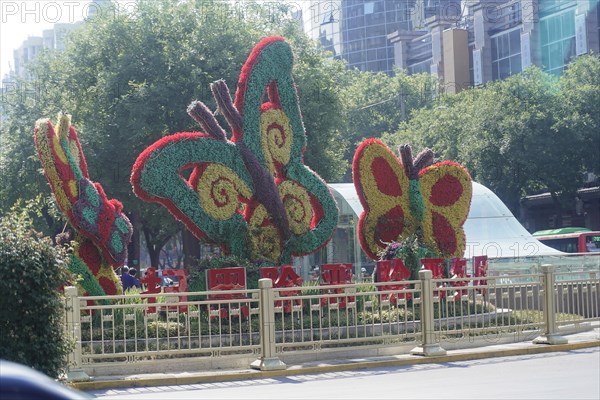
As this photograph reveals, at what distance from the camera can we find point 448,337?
16344mm

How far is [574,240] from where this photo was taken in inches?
1652

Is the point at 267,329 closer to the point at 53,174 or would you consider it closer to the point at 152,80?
the point at 53,174

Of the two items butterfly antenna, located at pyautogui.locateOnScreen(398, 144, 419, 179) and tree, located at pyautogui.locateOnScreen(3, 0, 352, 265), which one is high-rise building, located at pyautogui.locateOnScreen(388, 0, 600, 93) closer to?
tree, located at pyautogui.locateOnScreen(3, 0, 352, 265)

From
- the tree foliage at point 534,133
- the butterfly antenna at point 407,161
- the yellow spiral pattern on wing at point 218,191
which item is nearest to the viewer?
the yellow spiral pattern on wing at point 218,191

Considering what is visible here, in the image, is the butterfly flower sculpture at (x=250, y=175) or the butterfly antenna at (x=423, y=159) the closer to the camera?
the butterfly flower sculpture at (x=250, y=175)

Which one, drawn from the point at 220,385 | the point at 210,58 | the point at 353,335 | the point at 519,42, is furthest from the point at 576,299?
the point at 519,42

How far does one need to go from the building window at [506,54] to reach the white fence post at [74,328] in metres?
53.2

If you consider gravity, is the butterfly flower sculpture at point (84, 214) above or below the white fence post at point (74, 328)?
above

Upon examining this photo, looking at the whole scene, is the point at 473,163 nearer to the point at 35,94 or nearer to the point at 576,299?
the point at 35,94

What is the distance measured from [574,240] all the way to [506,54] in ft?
80.4

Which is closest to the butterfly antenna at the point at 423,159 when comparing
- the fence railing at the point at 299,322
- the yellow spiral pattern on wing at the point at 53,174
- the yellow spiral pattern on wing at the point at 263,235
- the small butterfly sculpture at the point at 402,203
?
the small butterfly sculpture at the point at 402,203

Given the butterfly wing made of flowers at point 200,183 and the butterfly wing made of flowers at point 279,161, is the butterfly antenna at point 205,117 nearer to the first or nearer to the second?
the butterfly wing made of flowers at point 200,183

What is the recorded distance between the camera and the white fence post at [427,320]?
598 inches

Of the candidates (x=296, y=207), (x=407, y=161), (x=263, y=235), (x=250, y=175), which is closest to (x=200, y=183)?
(x=250, y=175)
